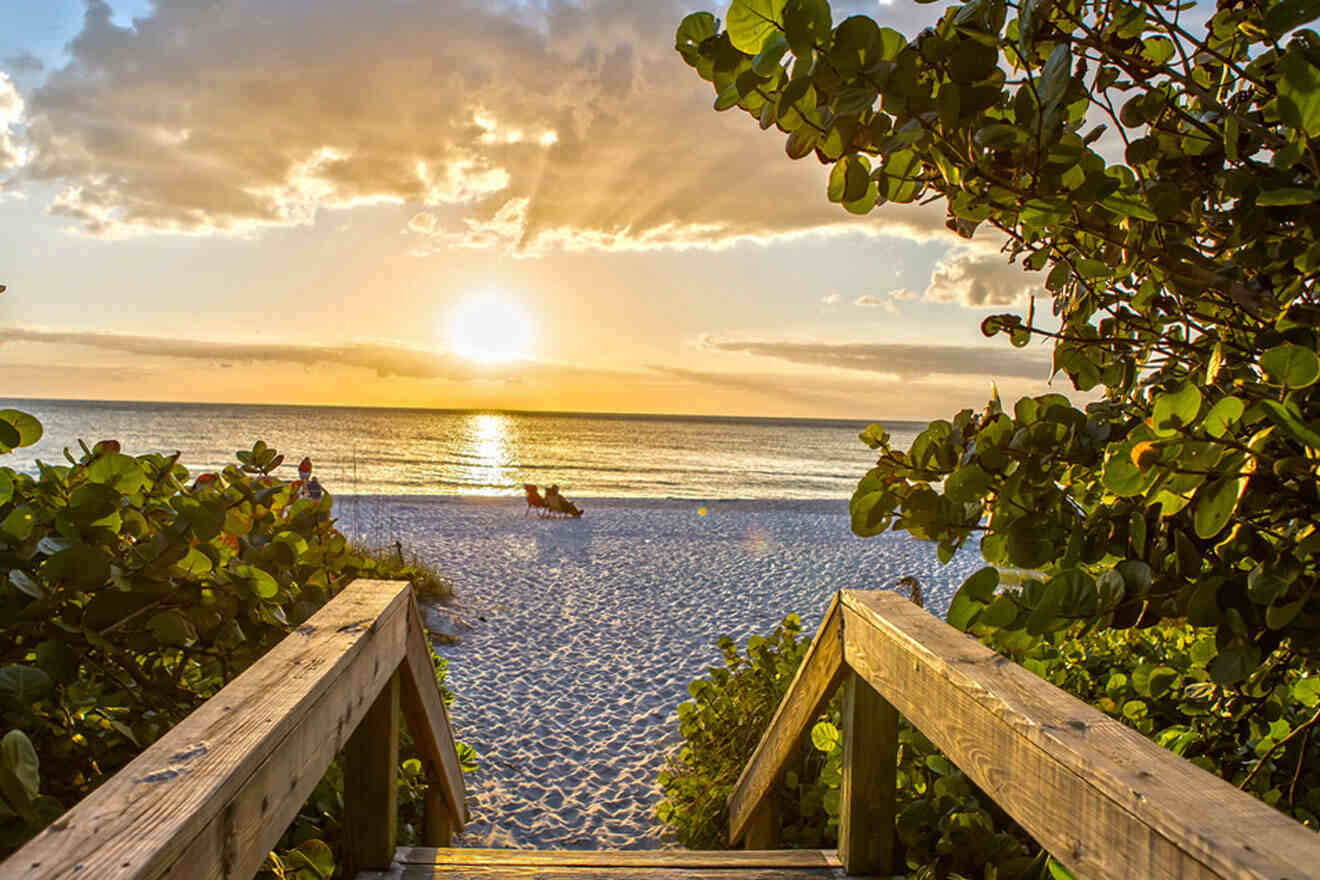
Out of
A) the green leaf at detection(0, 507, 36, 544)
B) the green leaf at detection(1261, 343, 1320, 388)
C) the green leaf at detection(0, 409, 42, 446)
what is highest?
the green leaf at detection(1261, 343, 1320, 388)

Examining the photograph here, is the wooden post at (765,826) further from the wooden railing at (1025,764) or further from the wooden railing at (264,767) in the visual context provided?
the wooden railing at (264,767)

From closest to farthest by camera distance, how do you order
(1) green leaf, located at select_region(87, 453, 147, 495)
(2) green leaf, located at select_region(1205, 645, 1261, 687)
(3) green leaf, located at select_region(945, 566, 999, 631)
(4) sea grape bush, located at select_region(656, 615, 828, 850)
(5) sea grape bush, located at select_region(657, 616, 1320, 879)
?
(2) green leaf, located at select_region(1205, 645, 1261, 687)
(3) green leaf, located at select_region(945, 566, 999, 631)
(5) sea grape bush, located at select_region(657, 616, 1320, 879)
(1) green leaf, located at select_region(87, 453, 147, 495)
(4) sea grape bush, located at select_region(656, 615, 828, 850)

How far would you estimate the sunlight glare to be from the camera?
49781 mm

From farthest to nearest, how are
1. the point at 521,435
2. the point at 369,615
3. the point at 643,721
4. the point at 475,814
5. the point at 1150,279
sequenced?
the point at 521,435, the point at 643,721, the point at 475,814, the point at 369,615, the point at 1150,279

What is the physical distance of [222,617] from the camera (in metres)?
1.87

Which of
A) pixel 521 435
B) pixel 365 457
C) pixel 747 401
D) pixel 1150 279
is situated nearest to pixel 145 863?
pixel 1150 279

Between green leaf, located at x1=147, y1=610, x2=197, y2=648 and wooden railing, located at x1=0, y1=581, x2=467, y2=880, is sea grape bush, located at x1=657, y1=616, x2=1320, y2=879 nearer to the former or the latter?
wooden railing, located at x1=0, y1=581, x2=467, y2=880

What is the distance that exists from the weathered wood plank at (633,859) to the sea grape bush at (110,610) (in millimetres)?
696

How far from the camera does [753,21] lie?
86 cm

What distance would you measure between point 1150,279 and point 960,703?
2.76ft

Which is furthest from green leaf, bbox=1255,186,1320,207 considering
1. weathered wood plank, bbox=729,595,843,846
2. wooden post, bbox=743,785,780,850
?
wooden post, bbox=743,785,780,850

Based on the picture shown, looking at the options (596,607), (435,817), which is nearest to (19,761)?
(435,817)

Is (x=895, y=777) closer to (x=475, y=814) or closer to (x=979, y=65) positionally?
(x=979, y=65)

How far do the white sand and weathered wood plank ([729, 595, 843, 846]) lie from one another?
116 cm
